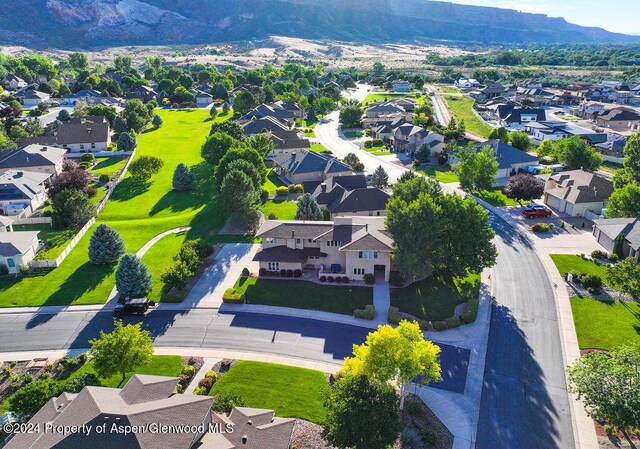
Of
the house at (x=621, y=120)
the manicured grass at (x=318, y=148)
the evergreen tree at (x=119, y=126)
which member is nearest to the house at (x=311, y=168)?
the manicured grass at (x=318, y=148)

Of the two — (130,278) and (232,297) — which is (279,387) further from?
(130,278)

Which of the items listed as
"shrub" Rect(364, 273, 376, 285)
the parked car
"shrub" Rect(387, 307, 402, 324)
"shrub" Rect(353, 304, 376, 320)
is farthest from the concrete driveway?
"shrub" Rect(387, 307, 402, 324)

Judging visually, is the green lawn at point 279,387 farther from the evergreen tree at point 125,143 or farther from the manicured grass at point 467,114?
the manicured grass at point 467,114

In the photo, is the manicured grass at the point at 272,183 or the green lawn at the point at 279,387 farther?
the manicured grass at the point at 272,183

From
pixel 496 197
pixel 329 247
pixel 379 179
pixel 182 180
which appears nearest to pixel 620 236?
pixel 496 197

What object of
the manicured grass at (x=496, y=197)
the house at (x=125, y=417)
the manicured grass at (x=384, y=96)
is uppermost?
the house at (x=125, y=417)

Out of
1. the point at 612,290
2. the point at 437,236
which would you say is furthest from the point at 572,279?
the point at 437,236
